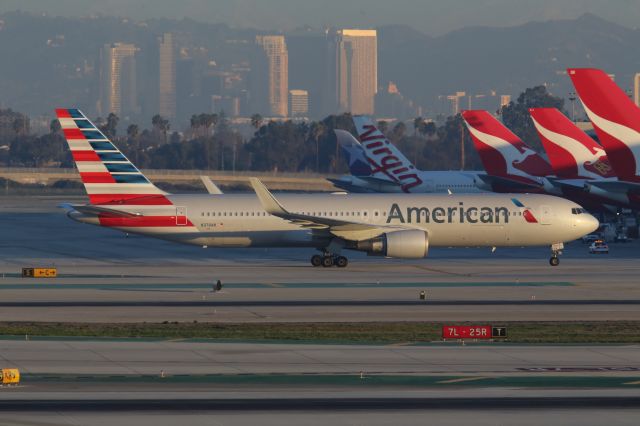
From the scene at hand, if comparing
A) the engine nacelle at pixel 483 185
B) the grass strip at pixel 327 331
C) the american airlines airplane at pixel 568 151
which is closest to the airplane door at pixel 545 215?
the american airlines airplane at pixel 568 151

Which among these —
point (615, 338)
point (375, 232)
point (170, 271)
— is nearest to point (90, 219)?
point (170, 271)

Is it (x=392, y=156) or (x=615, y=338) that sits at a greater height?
(x=392, y=156)

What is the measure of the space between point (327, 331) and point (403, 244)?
21766mm

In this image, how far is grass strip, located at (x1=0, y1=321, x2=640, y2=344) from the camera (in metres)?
39.8

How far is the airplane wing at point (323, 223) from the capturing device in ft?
208

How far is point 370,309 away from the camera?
47.4m

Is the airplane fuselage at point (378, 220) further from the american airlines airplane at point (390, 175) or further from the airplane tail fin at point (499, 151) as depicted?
the american airlines airplane at point (390, 175)

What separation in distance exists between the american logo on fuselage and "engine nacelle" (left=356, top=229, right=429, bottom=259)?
36.8 metres

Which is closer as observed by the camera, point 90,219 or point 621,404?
point 621,404

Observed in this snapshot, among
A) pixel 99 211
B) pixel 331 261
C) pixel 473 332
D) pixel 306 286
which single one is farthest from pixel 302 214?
pixel 473 332

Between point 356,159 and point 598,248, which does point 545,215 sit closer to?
point 598,248

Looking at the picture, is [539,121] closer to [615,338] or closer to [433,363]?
[615,338]

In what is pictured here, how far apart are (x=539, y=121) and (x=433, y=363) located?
50182 millimetres

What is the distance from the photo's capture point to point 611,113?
2377 inches
